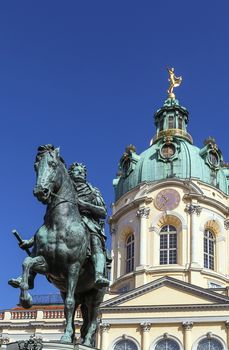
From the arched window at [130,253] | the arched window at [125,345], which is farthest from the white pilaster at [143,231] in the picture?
the arched window at [125,345]

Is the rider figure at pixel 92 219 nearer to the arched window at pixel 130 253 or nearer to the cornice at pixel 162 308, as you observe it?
the cornice at pixel 162 308

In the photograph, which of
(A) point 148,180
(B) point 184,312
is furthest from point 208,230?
(B) point 184,312

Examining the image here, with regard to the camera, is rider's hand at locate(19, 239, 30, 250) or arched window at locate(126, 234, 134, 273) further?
arched window at locate(126, 234, 134, 273)

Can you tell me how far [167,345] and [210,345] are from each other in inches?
105

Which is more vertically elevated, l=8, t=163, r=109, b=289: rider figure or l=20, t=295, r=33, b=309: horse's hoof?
l=8, t=163, r=109, b=289: rider figure

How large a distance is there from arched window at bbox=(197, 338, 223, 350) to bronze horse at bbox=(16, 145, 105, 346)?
3461 cm

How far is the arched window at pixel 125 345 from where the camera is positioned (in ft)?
146

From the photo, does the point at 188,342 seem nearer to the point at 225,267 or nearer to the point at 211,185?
the point at 225,267

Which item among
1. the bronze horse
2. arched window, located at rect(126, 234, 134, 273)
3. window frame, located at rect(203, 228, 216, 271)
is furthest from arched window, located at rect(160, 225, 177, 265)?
the bronze horse

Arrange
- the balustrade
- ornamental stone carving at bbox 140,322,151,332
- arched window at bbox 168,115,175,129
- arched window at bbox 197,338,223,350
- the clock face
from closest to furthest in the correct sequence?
arched window at bbox 197,338,223,350, ornamental stone carving at bbox 140,322,151,332, the balustrade, the clock face, arched window at bbox 168,115,175,129

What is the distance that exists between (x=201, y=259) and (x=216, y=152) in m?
10.9

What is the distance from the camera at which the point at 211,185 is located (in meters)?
53.8

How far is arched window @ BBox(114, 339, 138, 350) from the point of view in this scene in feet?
146

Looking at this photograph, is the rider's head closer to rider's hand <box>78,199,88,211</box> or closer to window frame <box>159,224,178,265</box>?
rider's hand <box>78,199,88,211</box>
